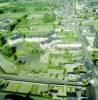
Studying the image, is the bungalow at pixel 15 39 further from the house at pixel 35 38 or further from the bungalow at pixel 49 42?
the bungalow at pixel 49 42

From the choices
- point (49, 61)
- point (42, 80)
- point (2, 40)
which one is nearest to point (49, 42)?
point (49, 61)

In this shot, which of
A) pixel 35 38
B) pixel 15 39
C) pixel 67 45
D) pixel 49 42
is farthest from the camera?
pixel 35 38

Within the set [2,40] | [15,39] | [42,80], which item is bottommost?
[2,40]

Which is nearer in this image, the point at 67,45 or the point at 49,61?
the point at 49,61

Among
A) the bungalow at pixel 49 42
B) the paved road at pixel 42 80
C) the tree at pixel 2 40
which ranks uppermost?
the paved road at pixel 42 80

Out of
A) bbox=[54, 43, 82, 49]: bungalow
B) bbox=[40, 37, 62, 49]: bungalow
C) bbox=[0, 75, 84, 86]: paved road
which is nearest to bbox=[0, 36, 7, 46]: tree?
bbox=[40, 37, 62, 49]: bungalow

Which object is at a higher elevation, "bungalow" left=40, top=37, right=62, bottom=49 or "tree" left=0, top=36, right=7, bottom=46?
"bungalow" left=40, top=37, right=62, bottom=49

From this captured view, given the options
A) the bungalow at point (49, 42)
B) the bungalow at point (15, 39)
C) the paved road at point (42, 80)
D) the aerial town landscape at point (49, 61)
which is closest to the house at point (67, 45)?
the aerial town landscape at point (49, 61)

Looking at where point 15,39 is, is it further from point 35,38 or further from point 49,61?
point 49,61

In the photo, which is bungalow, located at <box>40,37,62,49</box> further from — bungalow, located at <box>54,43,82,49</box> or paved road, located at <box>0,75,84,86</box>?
paved road, located at <box>0,75,84,86</box>
